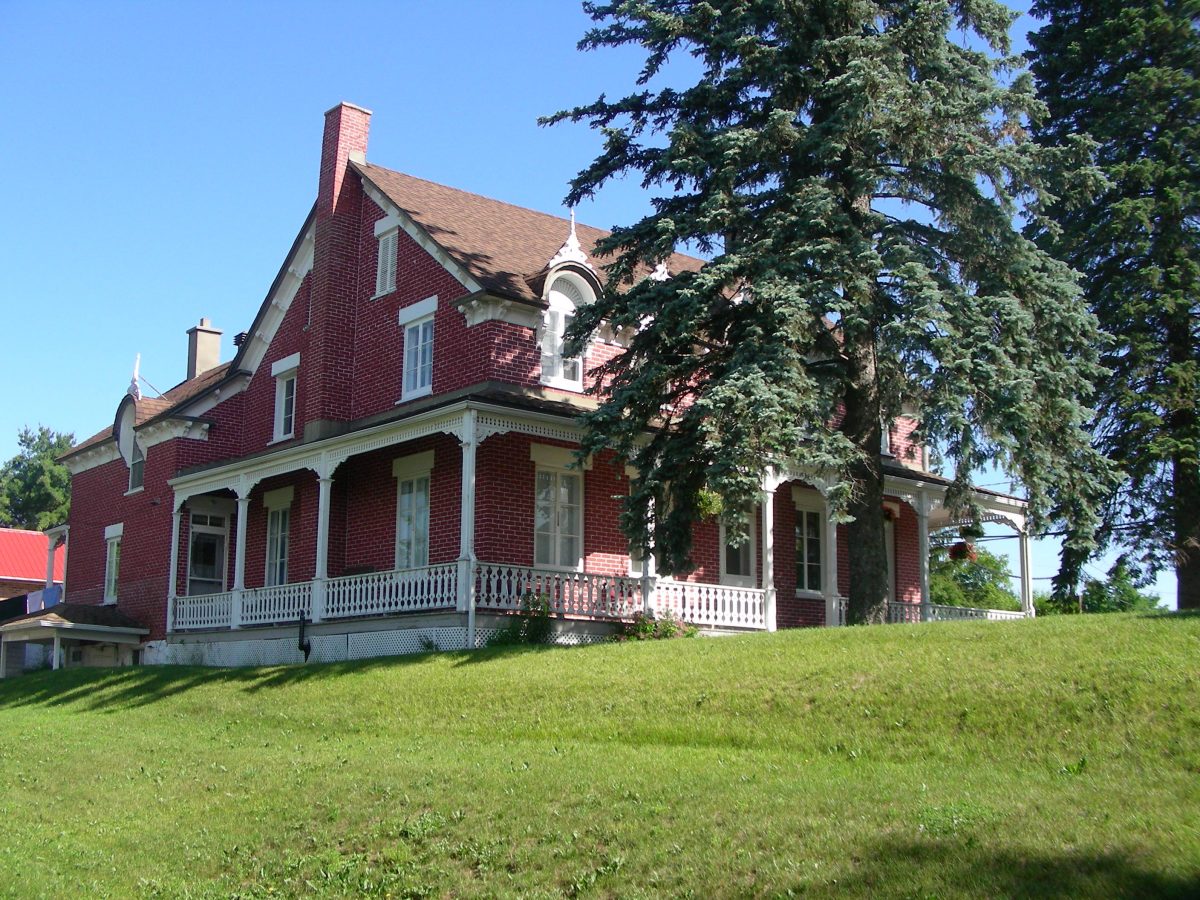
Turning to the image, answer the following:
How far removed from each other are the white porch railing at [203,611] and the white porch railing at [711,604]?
9371mm

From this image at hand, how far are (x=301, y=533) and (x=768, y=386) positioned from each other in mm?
13007

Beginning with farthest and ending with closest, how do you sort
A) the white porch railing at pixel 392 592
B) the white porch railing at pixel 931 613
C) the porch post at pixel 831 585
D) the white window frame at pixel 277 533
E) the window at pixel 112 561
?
the window at pixel 112 561 → the white window frame at pixel 277 533 → the white porch railing at pixel 931 613 → the porch post at pixel 831 585 → the white porch railing at pixel 392 592

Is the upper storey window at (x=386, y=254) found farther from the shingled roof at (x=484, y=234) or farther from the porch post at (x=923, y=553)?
the porch post at (x=923, y=553)

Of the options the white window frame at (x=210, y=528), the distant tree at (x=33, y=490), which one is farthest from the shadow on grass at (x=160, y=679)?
the distant tree at (x=33, y=490)

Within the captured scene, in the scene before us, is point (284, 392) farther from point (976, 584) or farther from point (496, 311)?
point (976, 584)

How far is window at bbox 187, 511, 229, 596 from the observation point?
30109 mm

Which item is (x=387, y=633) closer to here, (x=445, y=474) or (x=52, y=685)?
(x=445, y=474)

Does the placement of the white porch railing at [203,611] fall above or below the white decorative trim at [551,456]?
below

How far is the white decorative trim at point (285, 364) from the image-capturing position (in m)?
29.3

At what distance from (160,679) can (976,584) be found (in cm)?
4054

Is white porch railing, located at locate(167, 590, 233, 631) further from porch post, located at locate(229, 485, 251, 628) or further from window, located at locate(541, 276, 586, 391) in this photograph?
window, located at locate(541, 276, 586, 391)

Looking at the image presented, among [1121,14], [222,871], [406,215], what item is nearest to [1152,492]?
[1121,14]

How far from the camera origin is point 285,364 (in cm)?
2959

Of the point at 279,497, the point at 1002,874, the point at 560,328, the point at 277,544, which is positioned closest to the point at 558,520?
the point at 560,328
